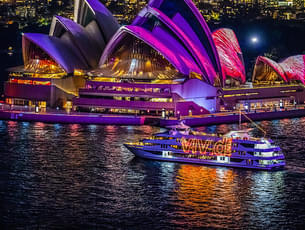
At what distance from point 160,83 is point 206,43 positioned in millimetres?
6352

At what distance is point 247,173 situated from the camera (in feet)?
117

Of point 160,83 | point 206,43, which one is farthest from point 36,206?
point 206,43

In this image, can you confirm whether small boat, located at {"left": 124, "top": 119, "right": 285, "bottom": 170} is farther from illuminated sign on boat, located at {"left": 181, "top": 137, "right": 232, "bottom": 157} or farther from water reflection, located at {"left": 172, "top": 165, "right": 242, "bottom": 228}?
water reflection, located at {"left": 172, "top": 165, "right": 242, "bottom": 228}

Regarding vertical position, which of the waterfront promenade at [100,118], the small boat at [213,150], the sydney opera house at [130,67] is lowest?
the small boat at [213,150]

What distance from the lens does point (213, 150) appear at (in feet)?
123

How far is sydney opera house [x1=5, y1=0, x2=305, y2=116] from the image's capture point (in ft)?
179

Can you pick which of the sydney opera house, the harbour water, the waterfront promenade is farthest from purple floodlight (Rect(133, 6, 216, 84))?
the harbour water

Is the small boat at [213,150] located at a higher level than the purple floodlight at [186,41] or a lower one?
lower

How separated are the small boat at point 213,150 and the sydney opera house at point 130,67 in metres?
15.1

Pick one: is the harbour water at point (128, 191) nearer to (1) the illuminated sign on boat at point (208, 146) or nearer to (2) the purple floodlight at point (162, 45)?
(1) the illuminated sign on boat at point (208, 146)

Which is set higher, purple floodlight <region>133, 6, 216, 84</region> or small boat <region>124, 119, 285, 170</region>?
purple floodlight <region>133, 6, 216, 84</region>

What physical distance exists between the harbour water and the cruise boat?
542 millimetres

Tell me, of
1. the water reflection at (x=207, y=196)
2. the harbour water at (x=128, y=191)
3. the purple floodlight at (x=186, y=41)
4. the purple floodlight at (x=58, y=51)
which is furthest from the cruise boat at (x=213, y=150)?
the purple floodlight at (x=58, y=51)

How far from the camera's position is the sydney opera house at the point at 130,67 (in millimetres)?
54594
